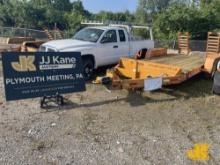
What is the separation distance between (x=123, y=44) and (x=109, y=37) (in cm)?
75

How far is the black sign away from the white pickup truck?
1.90m

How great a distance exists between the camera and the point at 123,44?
11.8 m

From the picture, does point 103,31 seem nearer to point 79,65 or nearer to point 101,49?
point 101,49

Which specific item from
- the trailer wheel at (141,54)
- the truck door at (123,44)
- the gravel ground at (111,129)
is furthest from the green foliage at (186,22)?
the gravel ground at (111,129)

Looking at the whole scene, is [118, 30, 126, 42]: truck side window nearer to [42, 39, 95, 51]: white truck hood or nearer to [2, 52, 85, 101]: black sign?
[42, 39, 95, 51]: white truck hood

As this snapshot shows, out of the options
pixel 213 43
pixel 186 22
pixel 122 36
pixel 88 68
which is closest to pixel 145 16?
pixel 186 22

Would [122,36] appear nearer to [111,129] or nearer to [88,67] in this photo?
[88,67]

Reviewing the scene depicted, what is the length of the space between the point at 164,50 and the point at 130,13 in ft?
187

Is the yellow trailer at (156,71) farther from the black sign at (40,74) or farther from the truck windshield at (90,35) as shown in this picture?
the truck windshield at (90,35)

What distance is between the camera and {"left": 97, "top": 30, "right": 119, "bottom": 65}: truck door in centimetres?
1097

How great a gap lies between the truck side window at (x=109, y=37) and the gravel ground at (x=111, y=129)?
2.73 metres

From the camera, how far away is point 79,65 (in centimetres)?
823

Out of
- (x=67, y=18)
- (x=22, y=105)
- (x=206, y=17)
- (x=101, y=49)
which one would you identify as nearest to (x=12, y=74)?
(x=22, y=105)

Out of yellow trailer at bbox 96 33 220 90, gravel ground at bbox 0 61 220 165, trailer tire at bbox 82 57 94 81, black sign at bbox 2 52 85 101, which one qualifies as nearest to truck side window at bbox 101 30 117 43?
trailer tire at bbox 82 57 94 81
